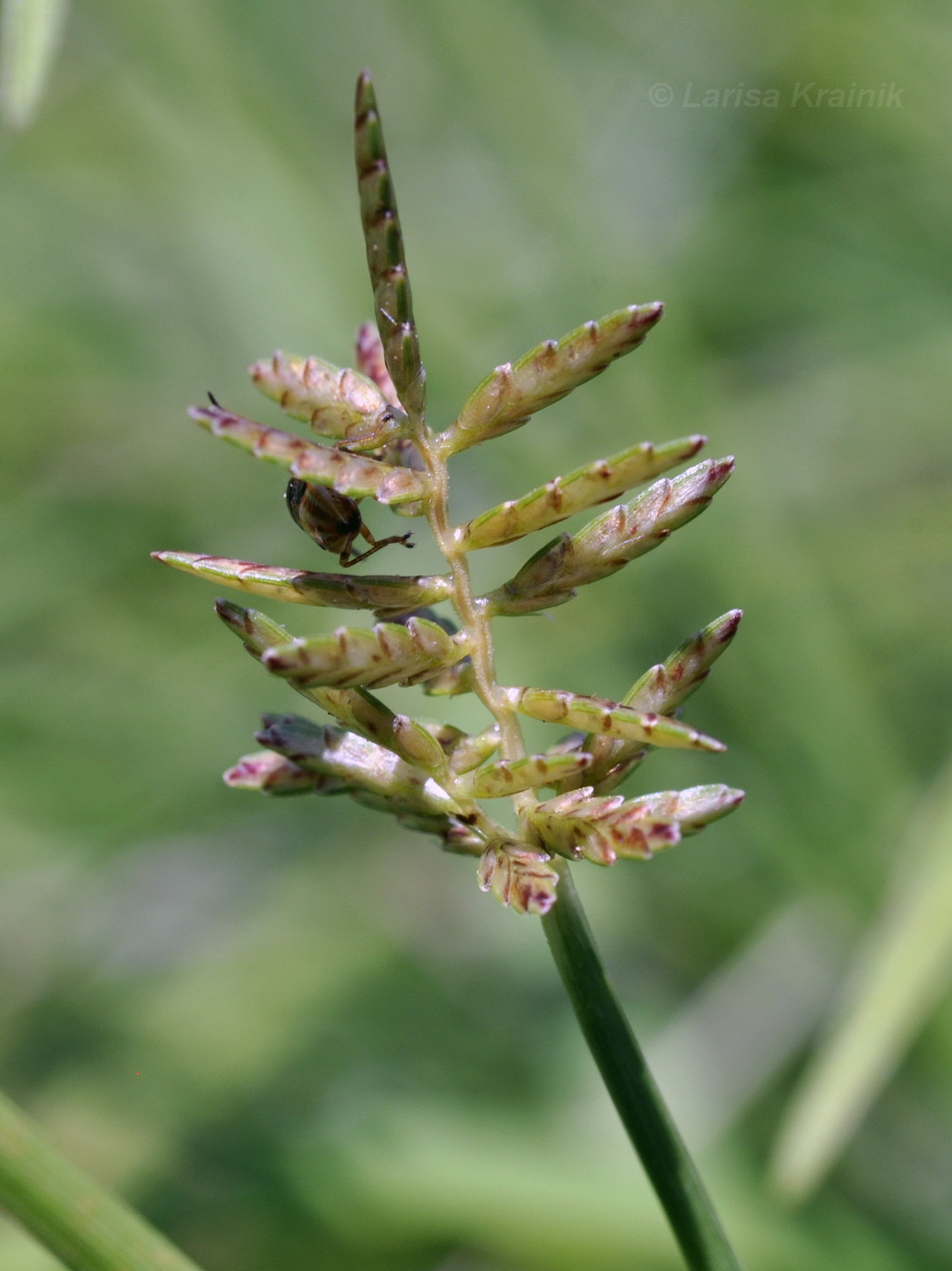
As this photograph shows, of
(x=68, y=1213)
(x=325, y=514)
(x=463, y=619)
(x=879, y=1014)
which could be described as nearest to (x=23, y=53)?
(x=325, y=514)

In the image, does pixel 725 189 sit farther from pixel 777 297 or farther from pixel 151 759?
pixel 151 759

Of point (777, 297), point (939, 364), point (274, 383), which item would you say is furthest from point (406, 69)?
point (274, 383)

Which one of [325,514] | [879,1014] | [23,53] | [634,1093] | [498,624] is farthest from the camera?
[498,624]

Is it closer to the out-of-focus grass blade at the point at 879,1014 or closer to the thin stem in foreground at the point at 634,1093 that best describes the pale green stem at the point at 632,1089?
the thin stem in foreground at the point at 634,1093

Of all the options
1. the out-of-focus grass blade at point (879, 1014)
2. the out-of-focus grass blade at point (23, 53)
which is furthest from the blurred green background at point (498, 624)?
the out-of-focus grass blade at point (23, 53)

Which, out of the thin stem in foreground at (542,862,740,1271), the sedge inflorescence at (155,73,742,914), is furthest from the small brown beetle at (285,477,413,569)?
the thin stem in foreground at (542,862,740,1271)

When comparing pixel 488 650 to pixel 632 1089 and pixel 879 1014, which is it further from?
pixel 879 1014

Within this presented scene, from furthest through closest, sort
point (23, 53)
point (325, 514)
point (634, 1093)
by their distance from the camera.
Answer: point (23, 53), point (325, 514), point (634, 1093)
